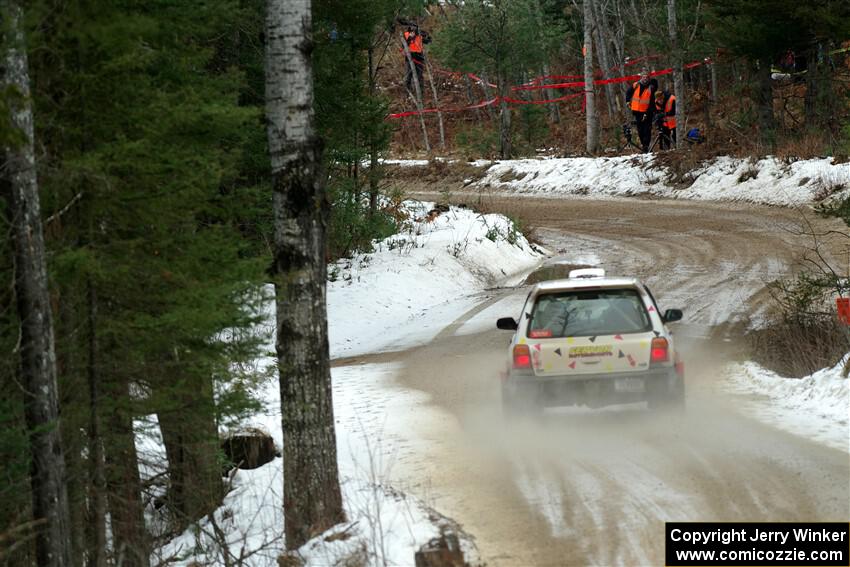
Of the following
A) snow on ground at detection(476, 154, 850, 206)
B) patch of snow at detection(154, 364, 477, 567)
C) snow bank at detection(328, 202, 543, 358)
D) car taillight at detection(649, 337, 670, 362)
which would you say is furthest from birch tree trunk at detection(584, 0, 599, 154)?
car taillight at detection(649, 337, 670, 362)

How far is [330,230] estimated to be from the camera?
20344 mm

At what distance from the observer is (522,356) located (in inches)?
407

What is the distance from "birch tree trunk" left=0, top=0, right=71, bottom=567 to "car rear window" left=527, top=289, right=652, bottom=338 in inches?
209

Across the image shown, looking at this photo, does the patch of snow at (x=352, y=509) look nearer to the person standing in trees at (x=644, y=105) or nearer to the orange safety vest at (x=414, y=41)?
the person standing in trees at (x=644, y=105)

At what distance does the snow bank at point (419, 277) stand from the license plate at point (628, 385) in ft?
22.2

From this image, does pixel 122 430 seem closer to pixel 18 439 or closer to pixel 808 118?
pixel 18 439

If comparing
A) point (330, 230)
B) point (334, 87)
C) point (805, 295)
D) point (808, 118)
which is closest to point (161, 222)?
point (805, 295)

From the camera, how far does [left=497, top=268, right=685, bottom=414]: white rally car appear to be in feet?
33.3

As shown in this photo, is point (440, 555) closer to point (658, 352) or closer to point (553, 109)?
point (658, 352)

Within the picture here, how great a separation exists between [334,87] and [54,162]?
437 inches

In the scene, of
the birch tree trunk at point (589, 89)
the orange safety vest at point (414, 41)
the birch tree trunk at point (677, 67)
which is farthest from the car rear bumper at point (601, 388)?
the orange safety vest at point (414, 41)

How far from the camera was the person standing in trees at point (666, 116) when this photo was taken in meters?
34.6

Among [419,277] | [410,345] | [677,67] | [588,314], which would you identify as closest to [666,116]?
[677,67]

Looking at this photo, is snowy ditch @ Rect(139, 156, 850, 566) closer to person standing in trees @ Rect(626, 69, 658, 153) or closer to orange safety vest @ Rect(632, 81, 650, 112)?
person standing in trees @ Rect(626, 69, 658, 153)
